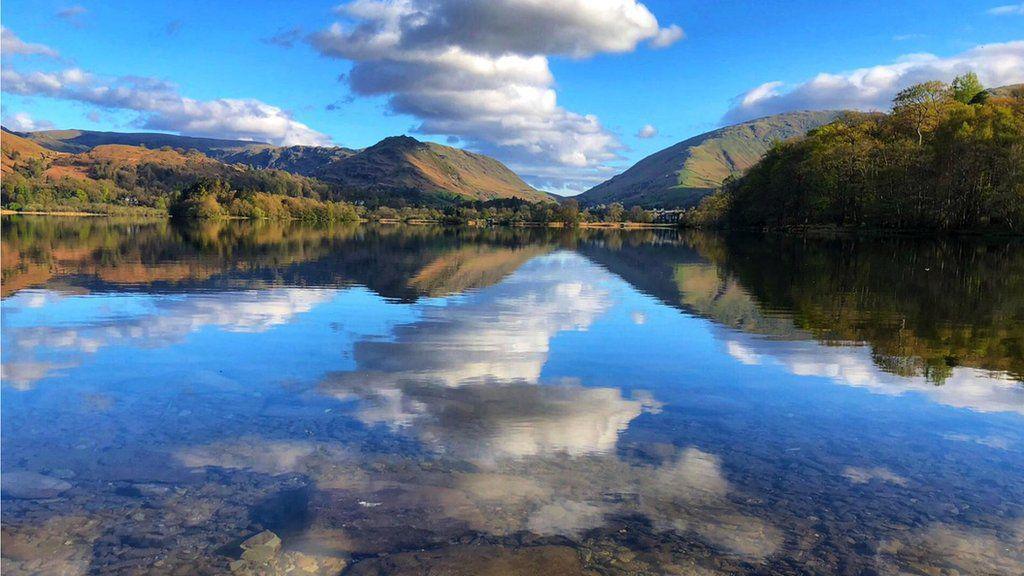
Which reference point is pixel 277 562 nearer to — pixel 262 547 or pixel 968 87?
pixel 262 547

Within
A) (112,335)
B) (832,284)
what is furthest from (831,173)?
(112,335)

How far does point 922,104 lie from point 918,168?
12.7 m

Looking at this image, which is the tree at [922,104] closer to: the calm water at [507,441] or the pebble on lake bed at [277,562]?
the calm water at [507,441]

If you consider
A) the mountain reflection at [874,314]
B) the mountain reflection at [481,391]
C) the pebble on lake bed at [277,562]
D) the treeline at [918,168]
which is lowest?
the pebble on lake bed at [277,562]

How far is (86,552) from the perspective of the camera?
22.2 feet

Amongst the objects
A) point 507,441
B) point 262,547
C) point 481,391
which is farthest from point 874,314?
point 262,547

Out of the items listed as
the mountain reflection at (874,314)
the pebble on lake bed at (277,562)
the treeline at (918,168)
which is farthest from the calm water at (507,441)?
the treeline at (918,168)

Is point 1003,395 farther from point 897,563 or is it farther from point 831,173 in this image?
point 831,173

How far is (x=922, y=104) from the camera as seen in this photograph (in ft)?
305

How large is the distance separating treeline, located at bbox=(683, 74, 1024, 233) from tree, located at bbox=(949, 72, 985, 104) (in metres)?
0.28

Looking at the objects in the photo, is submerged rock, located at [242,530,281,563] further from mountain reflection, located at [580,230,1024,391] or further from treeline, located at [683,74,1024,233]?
treeline, located at [683,74,1024,233]

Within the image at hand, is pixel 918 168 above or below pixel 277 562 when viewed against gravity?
above

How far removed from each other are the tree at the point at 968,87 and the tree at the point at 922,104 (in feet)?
69.5

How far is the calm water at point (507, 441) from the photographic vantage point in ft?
23.1
